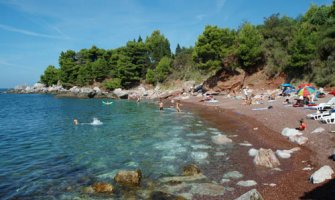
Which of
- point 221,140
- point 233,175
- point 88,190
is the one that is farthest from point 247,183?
point 221,140

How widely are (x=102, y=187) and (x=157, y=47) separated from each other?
86364 millimetres

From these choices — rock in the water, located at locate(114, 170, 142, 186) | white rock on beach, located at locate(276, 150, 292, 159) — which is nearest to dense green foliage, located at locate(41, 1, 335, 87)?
white rock on beach, located at locate(276, 150, 292, 159)

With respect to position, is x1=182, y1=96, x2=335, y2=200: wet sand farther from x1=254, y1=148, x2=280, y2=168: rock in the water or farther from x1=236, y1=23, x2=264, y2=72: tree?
x1=236, y1=23, x2=264, y2=72: tree

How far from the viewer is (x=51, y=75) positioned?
404ft

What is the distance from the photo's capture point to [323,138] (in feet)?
56.3

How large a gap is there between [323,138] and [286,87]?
28.2m

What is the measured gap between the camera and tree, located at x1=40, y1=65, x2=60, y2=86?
12154 cm

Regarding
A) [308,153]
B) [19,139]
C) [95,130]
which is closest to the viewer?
[308,153]

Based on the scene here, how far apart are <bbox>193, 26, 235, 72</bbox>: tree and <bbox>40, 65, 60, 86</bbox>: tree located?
80.8m

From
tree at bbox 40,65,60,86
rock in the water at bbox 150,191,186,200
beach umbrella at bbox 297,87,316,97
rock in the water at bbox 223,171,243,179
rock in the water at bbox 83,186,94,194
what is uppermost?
tree at bbox 40,65,60,86

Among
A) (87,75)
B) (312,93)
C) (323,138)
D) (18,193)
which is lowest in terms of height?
(18,193)

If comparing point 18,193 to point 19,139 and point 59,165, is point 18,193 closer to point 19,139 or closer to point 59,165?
point 59,165

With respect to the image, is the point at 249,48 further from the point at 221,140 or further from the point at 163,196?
the point at 163,196

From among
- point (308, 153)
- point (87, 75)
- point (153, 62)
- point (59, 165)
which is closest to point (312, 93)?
point (308, 153)
